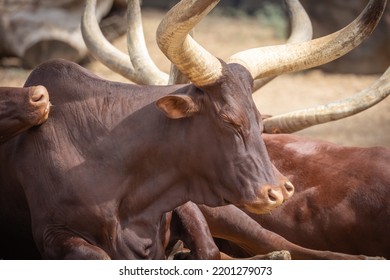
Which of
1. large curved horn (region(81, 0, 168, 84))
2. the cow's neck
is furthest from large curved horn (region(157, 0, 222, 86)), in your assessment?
large curved horn (region(81, 0, 168, 84))

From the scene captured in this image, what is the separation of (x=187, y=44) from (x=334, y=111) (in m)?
2.15

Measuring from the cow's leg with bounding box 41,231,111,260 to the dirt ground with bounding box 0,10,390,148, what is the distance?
5.08m

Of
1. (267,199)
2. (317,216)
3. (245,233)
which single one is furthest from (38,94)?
(317,216)

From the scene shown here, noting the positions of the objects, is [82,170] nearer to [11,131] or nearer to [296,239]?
[11,131]

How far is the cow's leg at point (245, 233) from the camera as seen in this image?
527cm

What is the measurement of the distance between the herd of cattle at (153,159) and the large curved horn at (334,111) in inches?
42.1

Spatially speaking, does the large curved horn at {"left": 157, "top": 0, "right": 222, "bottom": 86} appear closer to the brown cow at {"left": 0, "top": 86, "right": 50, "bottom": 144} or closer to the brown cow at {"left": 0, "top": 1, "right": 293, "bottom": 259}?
the brown cow at {"left": 0, "top": 1, "right": 293, "bottom": 259}

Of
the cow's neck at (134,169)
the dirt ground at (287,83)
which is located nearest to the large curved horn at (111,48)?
the cow's neck at (134,169)

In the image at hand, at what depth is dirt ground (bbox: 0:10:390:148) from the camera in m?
9.95

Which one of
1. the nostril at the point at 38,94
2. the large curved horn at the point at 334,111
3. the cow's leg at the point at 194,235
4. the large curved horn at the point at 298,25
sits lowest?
the large curved horn at the point at 334,111

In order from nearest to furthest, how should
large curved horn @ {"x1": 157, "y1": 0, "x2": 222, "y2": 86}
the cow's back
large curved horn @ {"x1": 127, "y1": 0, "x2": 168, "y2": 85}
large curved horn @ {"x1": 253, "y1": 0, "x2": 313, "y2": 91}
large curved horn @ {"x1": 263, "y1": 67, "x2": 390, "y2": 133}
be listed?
large curved horn @ {"x1": 157, "y1": 0, "x2": 222, "y2": 86}, the cow's back, large curved horn @ {"x1": 263, "y1": 67, "x2": 390, "y2": 133}, large curved horn @ {"x1": 253, "y1": 0, "x2": 313, "y2": 91}, large curved horn @ {"x1": 127, "y1": 0, "x2": 168, "y2": 85}

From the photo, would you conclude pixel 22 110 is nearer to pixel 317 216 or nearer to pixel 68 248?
pixel 68 248

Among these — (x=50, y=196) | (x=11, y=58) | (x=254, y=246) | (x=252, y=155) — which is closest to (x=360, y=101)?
(x=254, y=246)

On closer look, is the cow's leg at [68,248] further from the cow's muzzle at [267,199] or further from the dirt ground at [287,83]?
the dirt ground at [287,83]
